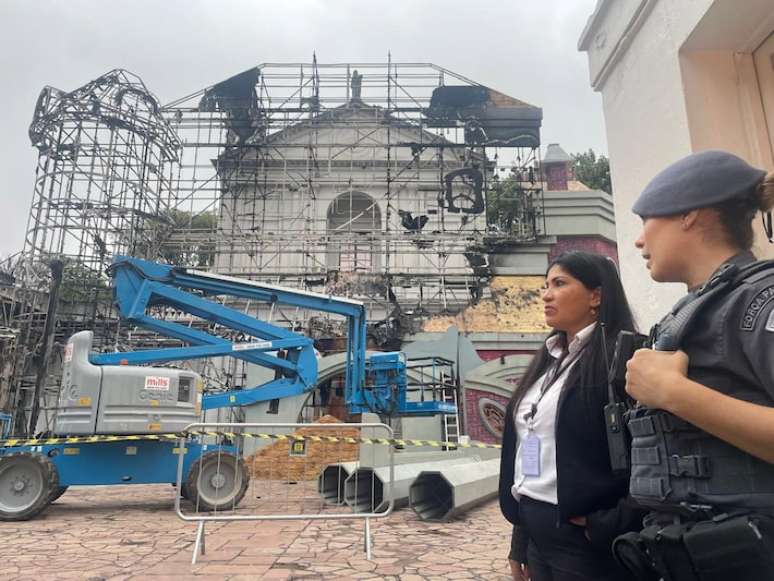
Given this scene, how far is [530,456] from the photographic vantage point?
1871mm

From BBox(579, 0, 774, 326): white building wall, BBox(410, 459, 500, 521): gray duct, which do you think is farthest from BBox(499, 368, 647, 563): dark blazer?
BBox(410, 459, 500, 521): gray duct

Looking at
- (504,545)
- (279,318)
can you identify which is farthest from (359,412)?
(279,318)

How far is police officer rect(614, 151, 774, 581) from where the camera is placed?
1035 millimetres

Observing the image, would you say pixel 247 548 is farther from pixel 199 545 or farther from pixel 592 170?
pixel 592 170

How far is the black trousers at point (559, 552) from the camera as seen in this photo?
1.62m

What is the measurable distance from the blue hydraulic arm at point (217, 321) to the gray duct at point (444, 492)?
320cm

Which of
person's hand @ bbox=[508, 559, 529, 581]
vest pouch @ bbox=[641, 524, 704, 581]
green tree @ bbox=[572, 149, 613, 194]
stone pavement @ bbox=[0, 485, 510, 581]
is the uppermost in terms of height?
green tree @ bbox=[572, 149, 613, 194]

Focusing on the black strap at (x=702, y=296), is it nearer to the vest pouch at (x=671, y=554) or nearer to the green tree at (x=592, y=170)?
the vest pouch at (x=671, y=554)

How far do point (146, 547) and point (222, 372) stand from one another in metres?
12.1

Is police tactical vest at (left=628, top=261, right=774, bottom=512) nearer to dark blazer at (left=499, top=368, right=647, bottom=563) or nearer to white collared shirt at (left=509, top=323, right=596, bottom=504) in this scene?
dark blazer at (left=499, top=368, right=647, bottom=563)

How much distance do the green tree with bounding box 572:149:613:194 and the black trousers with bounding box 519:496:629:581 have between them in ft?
96.2

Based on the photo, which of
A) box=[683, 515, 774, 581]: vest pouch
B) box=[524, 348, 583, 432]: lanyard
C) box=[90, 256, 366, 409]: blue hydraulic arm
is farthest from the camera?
box=[90, 256, 366, 409]: blue hydraulic arm

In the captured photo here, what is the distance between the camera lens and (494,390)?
14586 millimetres

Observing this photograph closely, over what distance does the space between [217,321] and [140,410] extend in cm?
235
